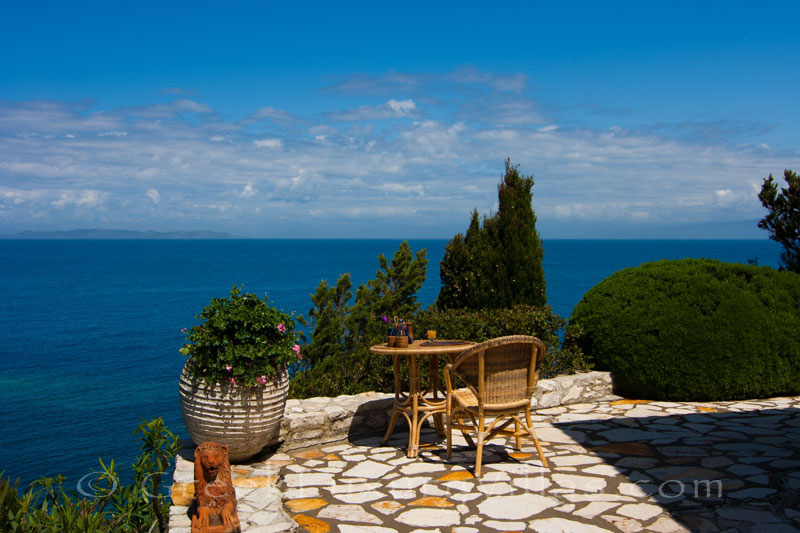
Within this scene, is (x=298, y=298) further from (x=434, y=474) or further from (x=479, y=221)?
(x=434, y=474)

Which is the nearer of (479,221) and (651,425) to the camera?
(651,425)

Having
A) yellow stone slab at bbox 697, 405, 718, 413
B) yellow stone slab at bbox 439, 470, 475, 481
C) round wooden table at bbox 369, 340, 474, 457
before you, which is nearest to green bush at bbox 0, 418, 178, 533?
round wooden table at bbox 369, 340, 474, 457

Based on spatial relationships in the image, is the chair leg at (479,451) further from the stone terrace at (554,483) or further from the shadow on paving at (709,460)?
the shadow on paving at (709,460)

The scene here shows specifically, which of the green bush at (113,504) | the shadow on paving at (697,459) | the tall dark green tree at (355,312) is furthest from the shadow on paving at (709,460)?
the tall dark green tree at (355,312)

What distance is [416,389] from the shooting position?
5.71 meters

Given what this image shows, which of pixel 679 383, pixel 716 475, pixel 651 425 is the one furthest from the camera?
pixel 679 383

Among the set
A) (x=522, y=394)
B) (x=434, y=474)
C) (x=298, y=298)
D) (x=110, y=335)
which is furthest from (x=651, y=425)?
(x=298, y=298)

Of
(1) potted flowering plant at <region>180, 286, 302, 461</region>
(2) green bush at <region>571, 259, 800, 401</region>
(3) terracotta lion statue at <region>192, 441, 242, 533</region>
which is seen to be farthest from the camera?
(2) green bush at <region>571, 259, 800, 401</region>

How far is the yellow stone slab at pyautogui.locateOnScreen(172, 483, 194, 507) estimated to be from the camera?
4366 millimetres

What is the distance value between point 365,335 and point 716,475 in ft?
17.7

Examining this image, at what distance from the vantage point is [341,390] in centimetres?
756

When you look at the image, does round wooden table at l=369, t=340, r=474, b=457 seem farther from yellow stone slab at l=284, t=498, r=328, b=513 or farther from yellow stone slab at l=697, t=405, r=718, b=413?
yellow stone slab at l=697, t=405, r=718, b=413

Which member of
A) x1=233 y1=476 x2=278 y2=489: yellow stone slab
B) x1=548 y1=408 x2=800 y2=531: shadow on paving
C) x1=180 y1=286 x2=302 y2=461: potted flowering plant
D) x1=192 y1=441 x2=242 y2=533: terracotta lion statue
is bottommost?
x1=233 y1=476 x2=278 y2=489: yellow stone slab

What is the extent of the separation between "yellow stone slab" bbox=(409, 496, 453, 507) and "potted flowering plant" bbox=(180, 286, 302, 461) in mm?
1529
